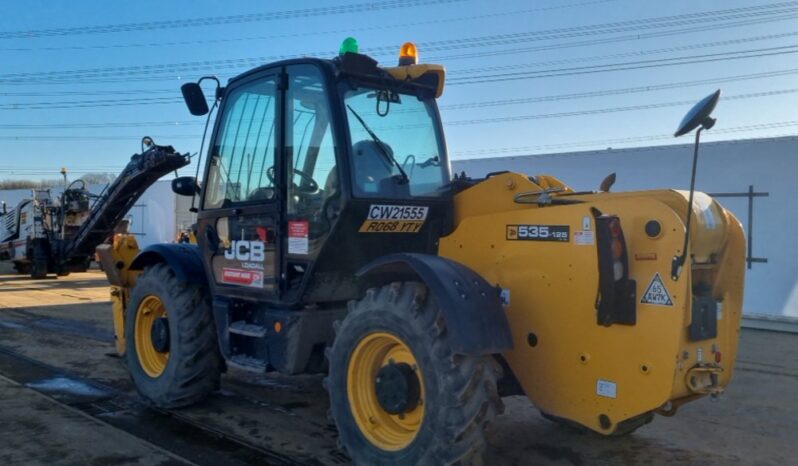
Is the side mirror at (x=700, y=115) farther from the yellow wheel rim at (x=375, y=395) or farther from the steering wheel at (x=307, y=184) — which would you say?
the steering wheel at (x=307, y=184)

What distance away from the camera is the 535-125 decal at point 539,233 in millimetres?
3877

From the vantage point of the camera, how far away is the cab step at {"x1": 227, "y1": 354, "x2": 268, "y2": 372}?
16.4 ft

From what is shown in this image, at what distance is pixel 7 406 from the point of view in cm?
588

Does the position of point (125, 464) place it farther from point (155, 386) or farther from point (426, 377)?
point (426, 377)

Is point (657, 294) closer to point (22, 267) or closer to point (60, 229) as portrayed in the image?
point (60, 229)

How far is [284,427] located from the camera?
541 centimetres

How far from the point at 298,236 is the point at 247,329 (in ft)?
2.90

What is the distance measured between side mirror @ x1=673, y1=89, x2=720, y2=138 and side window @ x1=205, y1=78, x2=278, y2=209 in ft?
9.15

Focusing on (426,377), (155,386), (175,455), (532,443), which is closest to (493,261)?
(426,377)

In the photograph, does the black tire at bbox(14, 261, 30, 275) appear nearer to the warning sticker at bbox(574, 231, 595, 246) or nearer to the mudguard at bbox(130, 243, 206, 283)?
the mudguard at bbox(130, 243, 206, 283)

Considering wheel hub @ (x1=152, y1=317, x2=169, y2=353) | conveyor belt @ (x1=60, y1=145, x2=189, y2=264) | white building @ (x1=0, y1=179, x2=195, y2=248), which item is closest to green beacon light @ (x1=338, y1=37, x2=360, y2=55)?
wheel hub @ (x1=152, y1=317, x2=169, y2=353)

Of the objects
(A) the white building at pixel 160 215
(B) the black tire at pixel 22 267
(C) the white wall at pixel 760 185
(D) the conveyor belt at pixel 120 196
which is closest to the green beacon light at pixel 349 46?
(C) the white wall at pixel 760 185

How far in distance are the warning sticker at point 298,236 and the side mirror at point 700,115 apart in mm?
2458

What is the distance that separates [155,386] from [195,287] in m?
0.92
